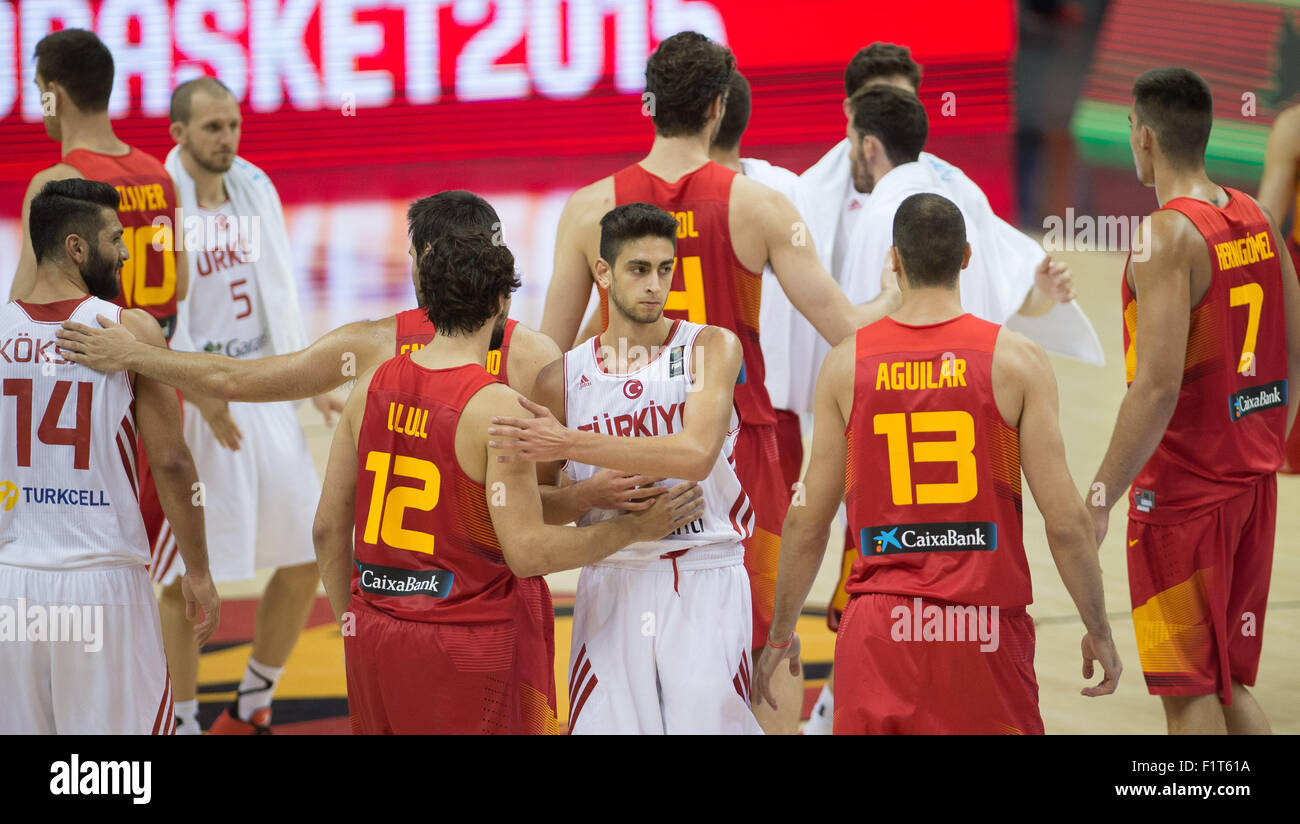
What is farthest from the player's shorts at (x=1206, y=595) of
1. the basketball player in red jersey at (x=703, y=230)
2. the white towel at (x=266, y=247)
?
the white towel at (x=266, y=247)

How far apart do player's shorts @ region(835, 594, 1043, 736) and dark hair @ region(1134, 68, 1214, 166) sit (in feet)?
6.08

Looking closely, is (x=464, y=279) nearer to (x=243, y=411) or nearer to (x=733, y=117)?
(x=733, y=117)

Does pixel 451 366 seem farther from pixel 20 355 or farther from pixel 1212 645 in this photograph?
pixel 1212 645

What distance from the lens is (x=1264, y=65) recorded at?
17.8m

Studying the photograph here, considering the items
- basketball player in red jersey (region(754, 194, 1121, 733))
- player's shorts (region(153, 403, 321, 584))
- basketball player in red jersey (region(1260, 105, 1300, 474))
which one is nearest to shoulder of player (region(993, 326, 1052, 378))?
basketball player in red jersey (region(754, 194, 1121, 733))

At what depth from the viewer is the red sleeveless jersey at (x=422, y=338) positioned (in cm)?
430

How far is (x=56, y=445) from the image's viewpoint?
429 centimetres

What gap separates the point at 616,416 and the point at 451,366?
0.57 meters

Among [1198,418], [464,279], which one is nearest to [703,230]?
[464,279]

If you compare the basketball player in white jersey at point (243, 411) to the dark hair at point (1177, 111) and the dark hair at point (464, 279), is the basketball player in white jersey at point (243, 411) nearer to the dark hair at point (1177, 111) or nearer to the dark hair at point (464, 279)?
the dark hair at point (464, 279)

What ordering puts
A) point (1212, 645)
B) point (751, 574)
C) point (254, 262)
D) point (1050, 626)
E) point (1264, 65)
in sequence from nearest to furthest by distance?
point (1212, 645), point (751, 574), point (254, 262), point (1050, 626), point (1264, 65)

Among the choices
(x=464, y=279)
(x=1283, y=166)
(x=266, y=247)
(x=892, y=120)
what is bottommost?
(x=464, y=279)

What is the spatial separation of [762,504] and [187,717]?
8.14 feet
